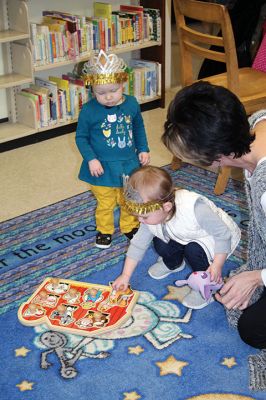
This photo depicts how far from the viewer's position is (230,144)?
1547 mm

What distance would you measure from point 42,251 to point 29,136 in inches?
51.7

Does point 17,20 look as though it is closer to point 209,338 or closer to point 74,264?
point 74,264

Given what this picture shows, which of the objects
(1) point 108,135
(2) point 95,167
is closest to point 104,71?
(1) point 108,135

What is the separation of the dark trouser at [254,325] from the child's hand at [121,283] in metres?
0.40

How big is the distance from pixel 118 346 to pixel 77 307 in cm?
22

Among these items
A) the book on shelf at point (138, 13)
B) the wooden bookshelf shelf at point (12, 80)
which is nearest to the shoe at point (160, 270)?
the wooden bookshelf shelf at point (12, 80)

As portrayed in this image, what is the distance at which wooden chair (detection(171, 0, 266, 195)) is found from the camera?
8.28 feet

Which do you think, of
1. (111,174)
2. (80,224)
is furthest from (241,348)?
(80,224)

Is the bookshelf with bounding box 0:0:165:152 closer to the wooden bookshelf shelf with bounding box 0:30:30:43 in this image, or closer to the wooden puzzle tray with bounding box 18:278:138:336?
the wooden bookshelf shelf with bounding box 0:30:30:43

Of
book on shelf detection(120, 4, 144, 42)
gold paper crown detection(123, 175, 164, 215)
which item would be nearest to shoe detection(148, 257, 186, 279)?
gold paper crown detection(123, 175, 164, 215)

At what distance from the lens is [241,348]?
1849 millimetres

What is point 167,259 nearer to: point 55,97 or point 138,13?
point 55,97

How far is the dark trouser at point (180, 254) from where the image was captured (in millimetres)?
2010

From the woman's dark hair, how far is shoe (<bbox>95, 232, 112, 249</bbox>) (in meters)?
0.94
